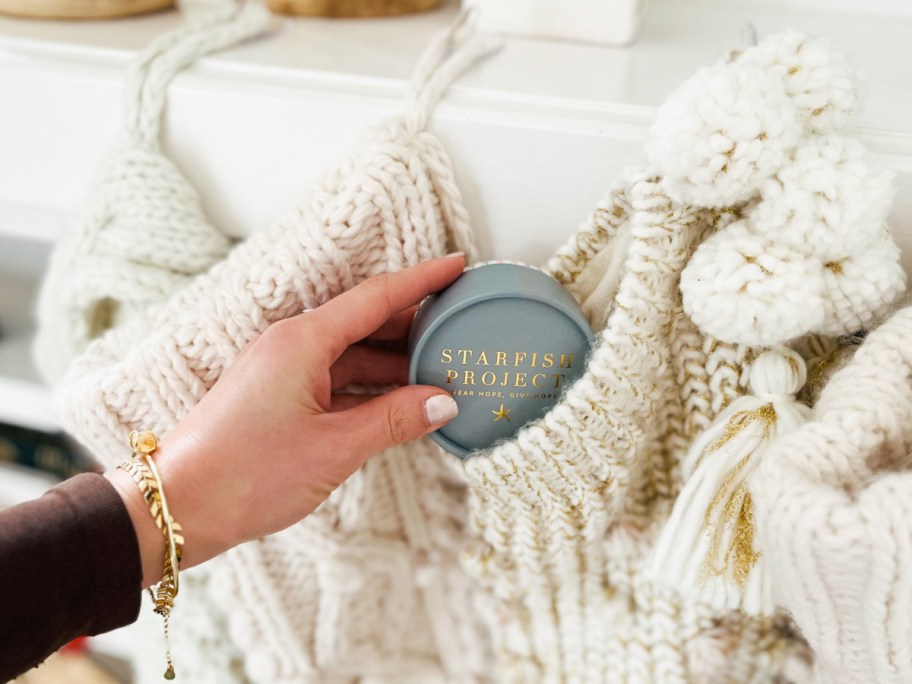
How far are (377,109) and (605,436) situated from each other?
295 millimetres

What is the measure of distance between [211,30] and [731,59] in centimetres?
45

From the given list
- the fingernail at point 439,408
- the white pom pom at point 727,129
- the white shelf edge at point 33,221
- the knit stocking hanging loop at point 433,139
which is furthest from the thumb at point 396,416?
the white shelf edge at point 33,221

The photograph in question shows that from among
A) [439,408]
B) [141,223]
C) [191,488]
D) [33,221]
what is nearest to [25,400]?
[33,221]

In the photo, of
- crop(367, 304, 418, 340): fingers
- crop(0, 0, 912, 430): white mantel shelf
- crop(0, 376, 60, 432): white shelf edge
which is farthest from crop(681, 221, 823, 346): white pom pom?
crop(0, 376, 60, 432): white shelf edge

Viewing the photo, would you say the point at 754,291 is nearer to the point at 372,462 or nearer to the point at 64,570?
the point at 372,462

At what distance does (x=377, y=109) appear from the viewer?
1.75ft

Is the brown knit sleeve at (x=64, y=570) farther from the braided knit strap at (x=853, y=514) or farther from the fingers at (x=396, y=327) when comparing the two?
the braided knit strap at (x=853, y=514)

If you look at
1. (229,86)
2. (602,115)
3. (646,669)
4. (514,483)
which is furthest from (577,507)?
(229,86)

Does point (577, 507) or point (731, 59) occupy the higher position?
point (731, 59)

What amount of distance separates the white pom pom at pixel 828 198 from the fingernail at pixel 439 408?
233mm

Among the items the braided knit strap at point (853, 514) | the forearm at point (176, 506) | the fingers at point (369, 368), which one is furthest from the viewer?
the fingers at point (369, 368)

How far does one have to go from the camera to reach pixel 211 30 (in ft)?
2.11

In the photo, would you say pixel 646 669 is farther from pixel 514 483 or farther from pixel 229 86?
pixel 229 86

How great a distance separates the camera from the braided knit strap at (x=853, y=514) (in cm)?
36
